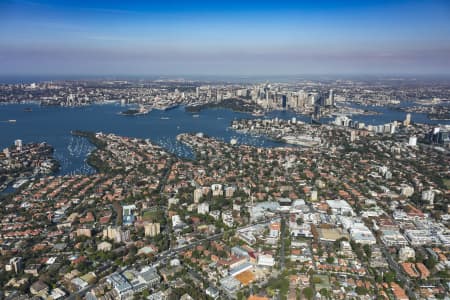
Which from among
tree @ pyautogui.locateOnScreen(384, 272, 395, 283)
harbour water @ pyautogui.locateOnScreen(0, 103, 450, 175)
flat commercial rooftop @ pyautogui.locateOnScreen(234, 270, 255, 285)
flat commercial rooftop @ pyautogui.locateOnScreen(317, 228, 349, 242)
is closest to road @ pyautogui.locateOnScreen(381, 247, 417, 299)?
tree @ pyautogui.locateOnScreen(384, 272, 395, 283)

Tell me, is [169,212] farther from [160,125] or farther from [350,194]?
[160,125]

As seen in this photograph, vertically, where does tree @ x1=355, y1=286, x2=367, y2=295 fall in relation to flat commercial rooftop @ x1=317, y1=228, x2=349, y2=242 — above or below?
below

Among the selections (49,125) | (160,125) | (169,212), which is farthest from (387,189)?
(49,125)

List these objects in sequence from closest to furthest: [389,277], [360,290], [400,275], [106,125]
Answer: [360,290]
[389,277]
[400,275]
[106,125]

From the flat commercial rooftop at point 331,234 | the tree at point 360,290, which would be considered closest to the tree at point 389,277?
the tree at point 360,290

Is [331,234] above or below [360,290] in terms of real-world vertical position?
above

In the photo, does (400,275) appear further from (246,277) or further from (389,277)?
(246,277)

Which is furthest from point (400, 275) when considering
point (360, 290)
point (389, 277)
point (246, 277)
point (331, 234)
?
point (246, 277)

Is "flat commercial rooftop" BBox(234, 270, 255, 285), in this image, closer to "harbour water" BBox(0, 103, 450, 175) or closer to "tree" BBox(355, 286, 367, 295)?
"tree" BBox(355, 286, 367, 295)

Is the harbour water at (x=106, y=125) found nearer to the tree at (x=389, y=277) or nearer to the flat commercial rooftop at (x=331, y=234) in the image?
the flat commercial rooftop at (x=331, y=234)
